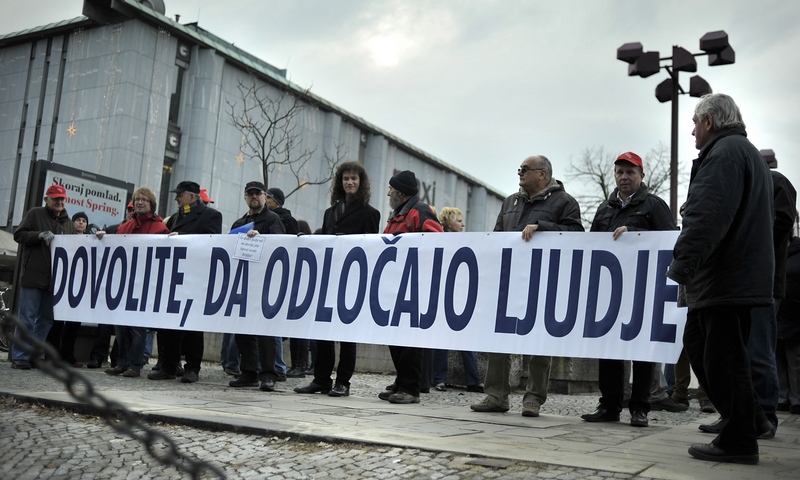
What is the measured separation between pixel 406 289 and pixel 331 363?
4.41 ft

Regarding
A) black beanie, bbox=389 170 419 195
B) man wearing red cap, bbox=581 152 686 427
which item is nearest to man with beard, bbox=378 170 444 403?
black beanie, bbox=389 170 419 195

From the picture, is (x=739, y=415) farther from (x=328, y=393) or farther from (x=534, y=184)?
(x=328, y=393)

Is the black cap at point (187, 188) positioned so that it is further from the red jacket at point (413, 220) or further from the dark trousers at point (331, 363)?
the red jacket at point (413, 220)

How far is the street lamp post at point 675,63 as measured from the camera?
1403cm

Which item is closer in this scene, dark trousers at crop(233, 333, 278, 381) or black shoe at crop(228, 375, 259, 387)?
dark trousers at crop(233, 333, 278, 381)

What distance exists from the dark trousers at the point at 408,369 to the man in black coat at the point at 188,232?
262cm

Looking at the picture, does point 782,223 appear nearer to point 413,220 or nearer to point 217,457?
point 413,220

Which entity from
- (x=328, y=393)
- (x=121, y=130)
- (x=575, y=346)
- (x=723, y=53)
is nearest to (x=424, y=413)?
(x=575, y=346)

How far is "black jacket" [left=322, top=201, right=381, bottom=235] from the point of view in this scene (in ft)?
26.0


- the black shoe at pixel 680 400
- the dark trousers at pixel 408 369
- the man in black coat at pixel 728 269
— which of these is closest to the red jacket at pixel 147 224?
the dark trousers at pixel 408 369

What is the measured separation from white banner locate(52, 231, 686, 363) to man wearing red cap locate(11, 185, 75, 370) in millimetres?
505

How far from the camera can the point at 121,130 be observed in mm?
29750

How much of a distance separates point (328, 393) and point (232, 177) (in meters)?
26.3

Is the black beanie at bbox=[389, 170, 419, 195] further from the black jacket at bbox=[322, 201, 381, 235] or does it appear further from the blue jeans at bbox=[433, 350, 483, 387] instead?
the blue jeans at bbox=[433, 350, 483, 387]
